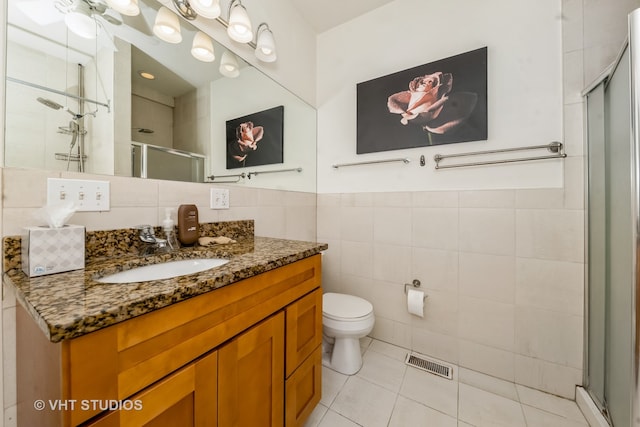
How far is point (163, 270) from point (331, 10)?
6.88 feet

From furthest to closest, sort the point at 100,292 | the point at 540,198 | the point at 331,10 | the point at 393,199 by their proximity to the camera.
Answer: the point at 331,10, the point at 393,199, the point at 540,198, the point at 100,292

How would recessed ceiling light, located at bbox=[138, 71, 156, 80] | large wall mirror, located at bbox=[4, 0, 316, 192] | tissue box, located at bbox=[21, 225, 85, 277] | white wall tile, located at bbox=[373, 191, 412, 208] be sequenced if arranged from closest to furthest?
1. tissue box, located at bbox=[21, 225, 85, 277]
2. large wall mirror, located at bbox=[4, 0, 316, 192]
3. recessed ceiling light, located at bbox=[138, 71, 156, 80]
4. white wall tile, located at bbox=[373, 191, 412, 208]

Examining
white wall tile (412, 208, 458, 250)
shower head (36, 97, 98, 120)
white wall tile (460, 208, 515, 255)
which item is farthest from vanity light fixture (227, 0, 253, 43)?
white wall tile (460, 208, 515, 255)

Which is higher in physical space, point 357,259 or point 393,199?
point 393,199

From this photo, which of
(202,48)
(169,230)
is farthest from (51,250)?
(202,48)

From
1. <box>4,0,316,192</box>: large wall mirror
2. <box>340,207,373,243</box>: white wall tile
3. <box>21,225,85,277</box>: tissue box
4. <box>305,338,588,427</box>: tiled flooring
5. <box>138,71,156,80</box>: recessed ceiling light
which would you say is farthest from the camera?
<box>340,207,373,243</box>: white wall tile

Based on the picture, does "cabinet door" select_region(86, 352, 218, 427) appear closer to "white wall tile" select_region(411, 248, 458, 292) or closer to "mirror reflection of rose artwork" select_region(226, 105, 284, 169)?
"mirror reflection of rose artwork" select_region(226, 105, 284, 169)

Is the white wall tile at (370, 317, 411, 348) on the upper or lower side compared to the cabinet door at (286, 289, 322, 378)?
lower

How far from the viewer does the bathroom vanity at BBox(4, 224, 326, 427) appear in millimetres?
428

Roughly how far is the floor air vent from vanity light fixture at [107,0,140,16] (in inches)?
90.3

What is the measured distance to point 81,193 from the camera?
81 centimetres

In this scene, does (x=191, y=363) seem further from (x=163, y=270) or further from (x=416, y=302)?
(x=416, y=302)

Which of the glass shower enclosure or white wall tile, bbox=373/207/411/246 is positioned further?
white wall tile, bbox=373/207/411/246

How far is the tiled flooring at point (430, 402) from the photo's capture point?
3.85 ft
